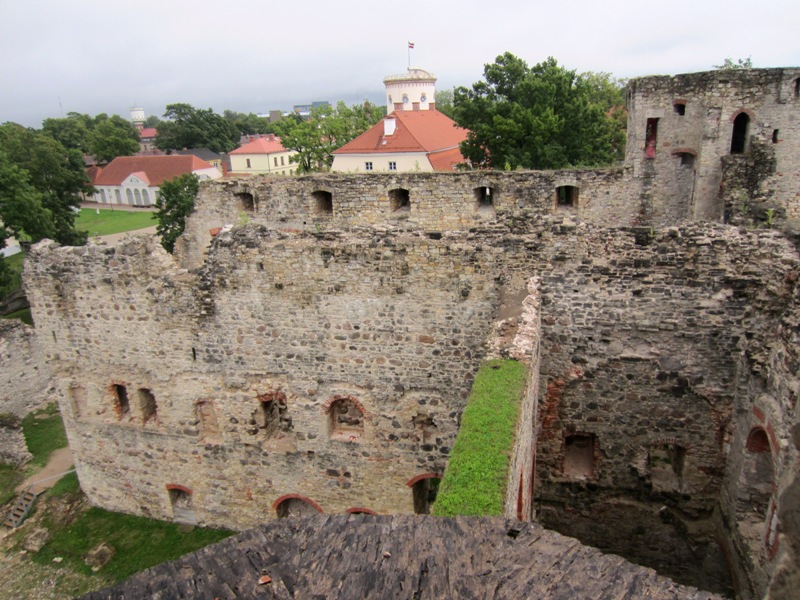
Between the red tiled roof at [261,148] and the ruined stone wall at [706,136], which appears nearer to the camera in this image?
the ruined stone wall at [706,136]

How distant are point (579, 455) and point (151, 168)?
2609 inches

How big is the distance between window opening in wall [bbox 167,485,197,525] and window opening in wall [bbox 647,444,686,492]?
9.49m

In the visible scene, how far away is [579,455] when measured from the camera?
435 inches

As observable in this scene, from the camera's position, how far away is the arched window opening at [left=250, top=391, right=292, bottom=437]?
11500 mm

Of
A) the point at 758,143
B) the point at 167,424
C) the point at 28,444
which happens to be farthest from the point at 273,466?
the point at 758,143

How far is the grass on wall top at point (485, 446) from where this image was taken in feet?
Result: 18.8

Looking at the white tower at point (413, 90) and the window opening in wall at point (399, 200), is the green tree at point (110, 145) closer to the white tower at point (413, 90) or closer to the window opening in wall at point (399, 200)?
the white tower at point (413, 90)

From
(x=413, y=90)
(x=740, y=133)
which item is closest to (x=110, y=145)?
(x=413, y=90)

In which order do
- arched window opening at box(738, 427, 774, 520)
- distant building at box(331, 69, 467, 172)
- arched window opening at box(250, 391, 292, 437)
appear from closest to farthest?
arched window opening at box(738, 427, 774, 520)
arched window opening at box(250, 391, 292, 437)
distant building at box(331, 69, 467, 172)

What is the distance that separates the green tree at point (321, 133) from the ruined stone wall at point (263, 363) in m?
29.2

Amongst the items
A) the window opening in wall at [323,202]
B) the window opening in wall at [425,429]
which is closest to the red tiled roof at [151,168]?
the window opening in wall at [323,202]

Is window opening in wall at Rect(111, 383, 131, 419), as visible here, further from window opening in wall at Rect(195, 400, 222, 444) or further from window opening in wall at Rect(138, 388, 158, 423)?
window opening in wall at Rect(195, 400, 222, 444)

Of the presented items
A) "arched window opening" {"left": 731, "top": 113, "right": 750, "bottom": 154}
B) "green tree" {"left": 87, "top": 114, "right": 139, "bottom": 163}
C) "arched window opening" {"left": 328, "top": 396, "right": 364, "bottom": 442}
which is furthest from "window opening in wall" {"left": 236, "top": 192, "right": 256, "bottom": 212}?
"green tree" {"left": 87, "top": 114, "right": 139, "bottom": 163}

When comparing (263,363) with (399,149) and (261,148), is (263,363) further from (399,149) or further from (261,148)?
(261,148)
